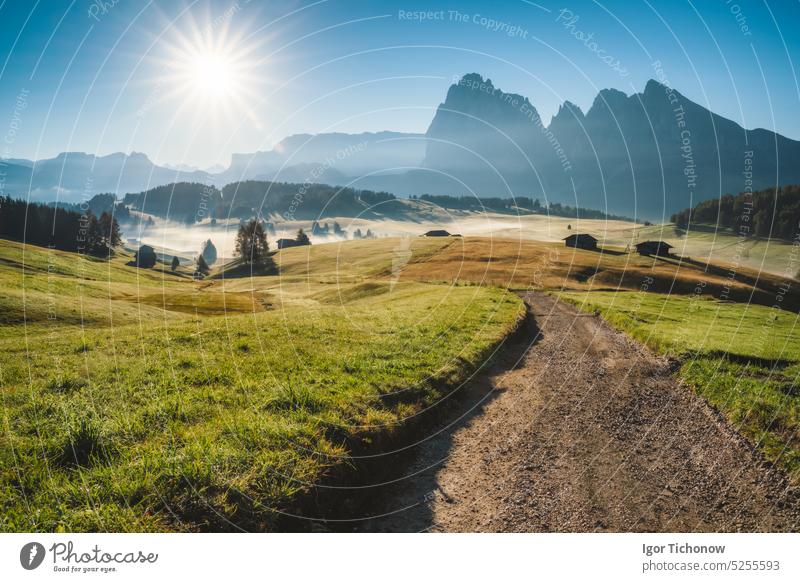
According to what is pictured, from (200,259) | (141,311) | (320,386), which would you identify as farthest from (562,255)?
(200,259)

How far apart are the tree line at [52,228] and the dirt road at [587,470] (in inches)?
4874

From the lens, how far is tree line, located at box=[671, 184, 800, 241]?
333ft

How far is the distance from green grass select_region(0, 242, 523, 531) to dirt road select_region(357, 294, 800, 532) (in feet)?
5.61

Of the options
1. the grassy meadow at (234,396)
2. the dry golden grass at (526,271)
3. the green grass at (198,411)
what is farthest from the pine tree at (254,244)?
the green grass at (198,411)

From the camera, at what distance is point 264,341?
1816 centimetres

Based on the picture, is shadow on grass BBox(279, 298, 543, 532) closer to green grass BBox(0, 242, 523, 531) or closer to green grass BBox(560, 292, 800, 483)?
green grass BBox(0, 242, 523, 531)

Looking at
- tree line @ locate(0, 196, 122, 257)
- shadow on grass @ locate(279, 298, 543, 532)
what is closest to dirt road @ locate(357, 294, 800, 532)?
shadow on grass @ locate(279, 298, 543, 532)

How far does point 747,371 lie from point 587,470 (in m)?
10.4

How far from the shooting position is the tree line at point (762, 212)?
10144cm

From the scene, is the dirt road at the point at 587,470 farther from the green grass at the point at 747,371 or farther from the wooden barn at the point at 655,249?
the wooden barn at the point at 655,249

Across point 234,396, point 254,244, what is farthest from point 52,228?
point 234,396

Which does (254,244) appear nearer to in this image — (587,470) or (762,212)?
(587,470)

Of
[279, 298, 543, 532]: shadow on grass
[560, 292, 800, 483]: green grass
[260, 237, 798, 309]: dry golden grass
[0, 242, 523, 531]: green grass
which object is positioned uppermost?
[260, 237, 798, 309]: dry golden grass
